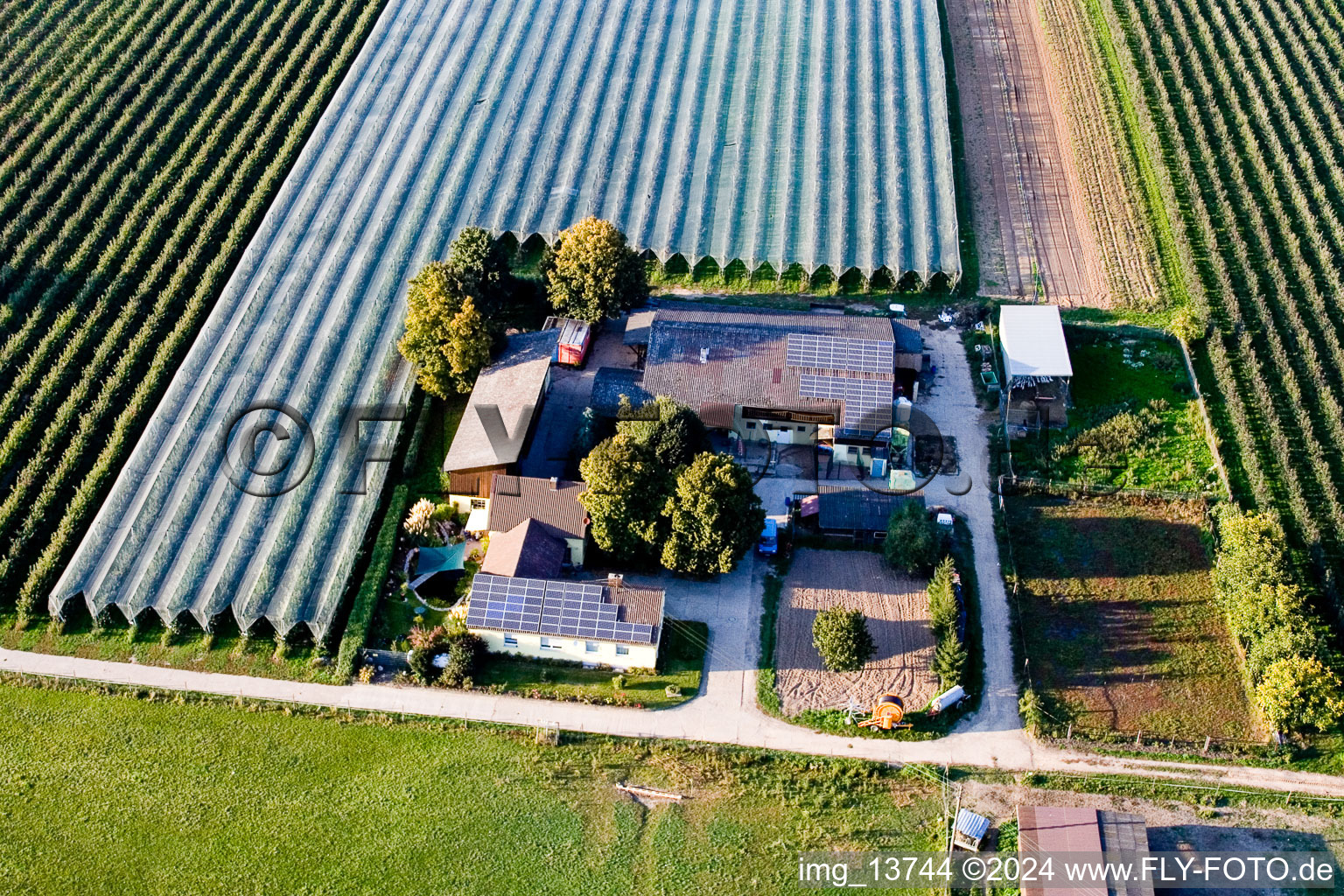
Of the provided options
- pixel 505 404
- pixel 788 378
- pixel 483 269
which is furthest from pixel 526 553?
pixel 483 269

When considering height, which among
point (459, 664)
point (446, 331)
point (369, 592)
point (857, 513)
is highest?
point (446, 331)

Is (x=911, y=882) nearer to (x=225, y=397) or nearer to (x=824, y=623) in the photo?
(x=824, y=623)

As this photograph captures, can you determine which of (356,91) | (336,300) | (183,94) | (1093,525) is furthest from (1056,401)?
(183,94)

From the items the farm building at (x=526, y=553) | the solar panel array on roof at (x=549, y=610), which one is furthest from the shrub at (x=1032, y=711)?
the farm building at (x=526, y=553)

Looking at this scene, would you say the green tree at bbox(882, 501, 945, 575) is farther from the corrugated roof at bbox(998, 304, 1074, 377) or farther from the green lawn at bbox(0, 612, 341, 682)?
the green lawn at bbox(0, 612, 341, 682)

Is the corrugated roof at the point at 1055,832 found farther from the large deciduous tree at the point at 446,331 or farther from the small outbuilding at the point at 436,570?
the large deciduous tree at the point at 446,331

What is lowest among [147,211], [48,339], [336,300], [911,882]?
[911,882]

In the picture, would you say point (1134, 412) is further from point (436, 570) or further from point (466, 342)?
point (436, 570)
